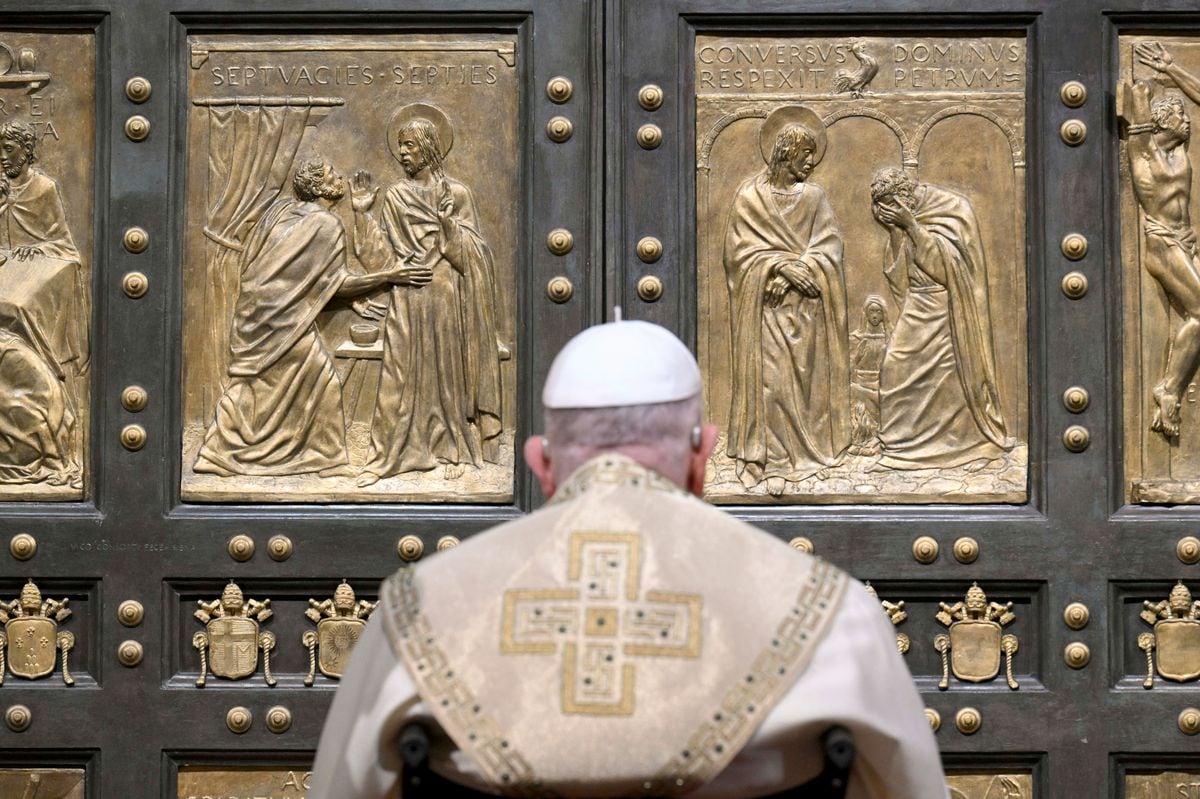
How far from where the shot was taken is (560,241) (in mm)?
5684

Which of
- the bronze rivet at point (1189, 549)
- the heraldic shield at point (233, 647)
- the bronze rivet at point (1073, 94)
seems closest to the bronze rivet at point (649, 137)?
the bronze rivet at point (1073, 94)

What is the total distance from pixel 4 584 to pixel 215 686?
73 cm

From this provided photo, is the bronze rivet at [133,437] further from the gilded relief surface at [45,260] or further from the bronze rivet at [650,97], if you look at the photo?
the bronze rivet at [650,97]

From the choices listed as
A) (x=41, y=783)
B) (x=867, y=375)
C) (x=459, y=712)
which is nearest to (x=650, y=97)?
(x=867, y=375)

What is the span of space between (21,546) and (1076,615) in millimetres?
3232

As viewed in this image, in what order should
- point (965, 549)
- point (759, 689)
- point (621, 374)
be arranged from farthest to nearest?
point (965, 549) → point (621, 374) → point (759, 689)

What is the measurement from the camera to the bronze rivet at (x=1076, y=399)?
5.63 metres

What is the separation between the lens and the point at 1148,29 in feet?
18.9

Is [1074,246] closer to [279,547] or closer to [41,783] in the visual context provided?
[279,547]

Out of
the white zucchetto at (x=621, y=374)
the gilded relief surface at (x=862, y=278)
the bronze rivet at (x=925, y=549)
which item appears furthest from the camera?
the gilded relief surface at (x=862, y=278)

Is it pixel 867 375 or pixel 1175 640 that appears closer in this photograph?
pixel 1175 640

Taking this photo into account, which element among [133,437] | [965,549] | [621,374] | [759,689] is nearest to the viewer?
[759,689]

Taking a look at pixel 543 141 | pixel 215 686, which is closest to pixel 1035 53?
pixel 543 141

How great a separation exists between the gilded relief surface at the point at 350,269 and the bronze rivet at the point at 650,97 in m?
0.41
